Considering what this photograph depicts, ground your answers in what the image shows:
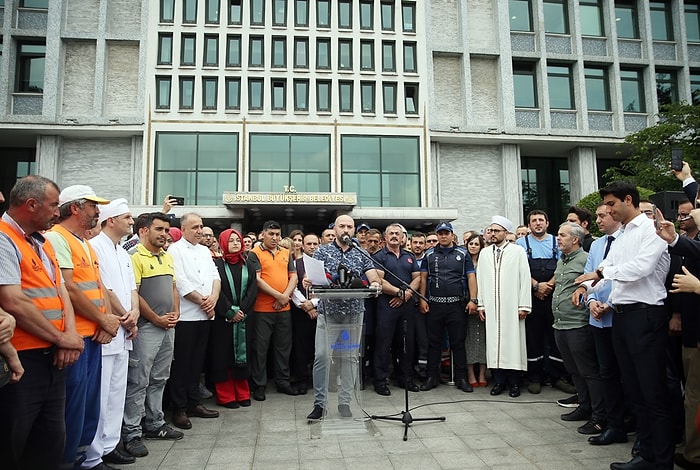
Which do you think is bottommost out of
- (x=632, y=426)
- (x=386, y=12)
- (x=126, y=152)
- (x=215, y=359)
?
(x=632, y=426)

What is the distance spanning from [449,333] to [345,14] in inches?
837

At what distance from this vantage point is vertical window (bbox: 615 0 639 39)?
25422 millimetres

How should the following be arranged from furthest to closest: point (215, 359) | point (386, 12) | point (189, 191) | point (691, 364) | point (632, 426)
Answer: point (386, 12) < point (189, 191) < point (215, 359) < point (632, 426) < point (691, 364)

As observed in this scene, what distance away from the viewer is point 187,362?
541cm

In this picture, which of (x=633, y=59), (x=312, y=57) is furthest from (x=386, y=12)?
(x=633, y=59)

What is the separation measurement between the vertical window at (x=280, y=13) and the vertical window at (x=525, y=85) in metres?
12.1

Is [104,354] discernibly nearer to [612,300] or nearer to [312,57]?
[612,300]

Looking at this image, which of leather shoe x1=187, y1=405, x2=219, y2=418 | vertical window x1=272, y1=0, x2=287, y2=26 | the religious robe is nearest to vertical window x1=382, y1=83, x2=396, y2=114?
vertical window x1=272, y1=0, x2=287, y2=26

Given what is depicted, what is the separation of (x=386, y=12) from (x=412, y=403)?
2268cm

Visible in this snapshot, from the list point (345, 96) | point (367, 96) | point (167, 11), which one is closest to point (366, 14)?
point (367, 96)

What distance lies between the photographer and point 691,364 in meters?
4.02

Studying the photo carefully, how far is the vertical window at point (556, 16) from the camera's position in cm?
2522

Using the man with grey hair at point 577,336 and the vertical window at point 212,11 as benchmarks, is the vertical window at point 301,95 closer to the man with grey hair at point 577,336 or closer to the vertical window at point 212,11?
the vertical window at point 212,11

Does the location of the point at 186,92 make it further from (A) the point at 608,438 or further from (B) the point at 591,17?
(A) the point at 608,438
